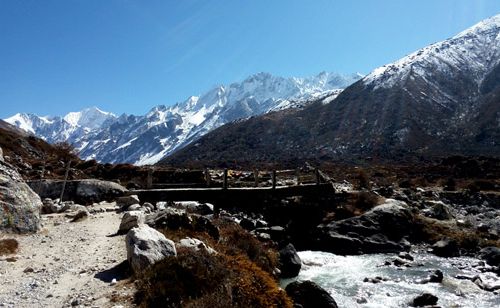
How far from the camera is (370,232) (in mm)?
32031

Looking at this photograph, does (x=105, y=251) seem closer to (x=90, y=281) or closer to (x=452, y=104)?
(x=90, y=281)

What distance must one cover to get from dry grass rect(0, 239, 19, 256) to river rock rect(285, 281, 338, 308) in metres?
9.91

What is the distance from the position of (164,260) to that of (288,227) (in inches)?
896

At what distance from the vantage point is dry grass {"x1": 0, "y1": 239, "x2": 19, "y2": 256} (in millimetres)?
15200

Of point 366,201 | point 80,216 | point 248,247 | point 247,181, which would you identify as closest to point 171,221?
point 248,247

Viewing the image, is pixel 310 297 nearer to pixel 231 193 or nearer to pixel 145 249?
pixel 145 249

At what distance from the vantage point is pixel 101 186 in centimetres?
3416

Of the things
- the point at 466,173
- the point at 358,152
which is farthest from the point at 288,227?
the point at 358,152

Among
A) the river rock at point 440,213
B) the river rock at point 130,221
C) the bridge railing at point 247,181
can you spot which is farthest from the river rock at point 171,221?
the river rock at point 440,213

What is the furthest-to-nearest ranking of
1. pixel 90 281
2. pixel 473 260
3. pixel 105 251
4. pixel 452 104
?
pixel 452 104, pixel 473 260, pixel 105 251, pixel 90 281

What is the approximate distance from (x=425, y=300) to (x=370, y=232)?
1302 cm

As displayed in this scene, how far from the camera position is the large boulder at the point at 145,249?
12.7 m

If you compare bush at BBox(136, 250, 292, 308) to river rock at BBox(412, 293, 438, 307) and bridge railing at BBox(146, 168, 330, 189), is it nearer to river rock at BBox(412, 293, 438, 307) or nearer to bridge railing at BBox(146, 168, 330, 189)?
river rock at BBox(412, 293, 438, 307)

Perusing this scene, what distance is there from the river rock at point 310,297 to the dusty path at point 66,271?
643 cm
